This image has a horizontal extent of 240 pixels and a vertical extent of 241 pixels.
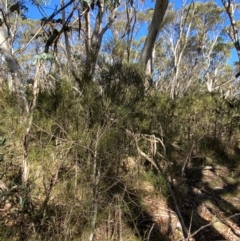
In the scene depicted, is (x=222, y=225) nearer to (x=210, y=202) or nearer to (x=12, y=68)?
(x=210, y=202)

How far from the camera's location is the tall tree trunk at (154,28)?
5.41m

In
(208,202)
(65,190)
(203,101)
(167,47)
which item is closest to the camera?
(65,190)

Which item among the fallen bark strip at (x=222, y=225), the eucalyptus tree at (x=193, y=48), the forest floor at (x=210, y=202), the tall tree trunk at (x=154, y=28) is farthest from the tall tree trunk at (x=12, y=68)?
the eucalyptus tree at (x=193, y=48)

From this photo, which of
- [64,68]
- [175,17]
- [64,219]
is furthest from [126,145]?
[175,17]

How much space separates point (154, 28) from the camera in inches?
221

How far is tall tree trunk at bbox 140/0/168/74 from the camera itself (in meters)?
5.41

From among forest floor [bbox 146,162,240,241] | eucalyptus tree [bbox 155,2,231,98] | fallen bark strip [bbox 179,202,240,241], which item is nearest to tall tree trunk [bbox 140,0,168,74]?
forest floor [bbox 146,162,240,241]

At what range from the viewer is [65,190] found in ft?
8.33

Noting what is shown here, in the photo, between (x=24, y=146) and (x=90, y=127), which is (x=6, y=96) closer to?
(x=90, y=127)

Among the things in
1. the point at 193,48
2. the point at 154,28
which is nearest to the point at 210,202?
the point at 154,28

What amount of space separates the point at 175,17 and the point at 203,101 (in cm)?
1779

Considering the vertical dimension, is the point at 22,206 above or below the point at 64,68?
below

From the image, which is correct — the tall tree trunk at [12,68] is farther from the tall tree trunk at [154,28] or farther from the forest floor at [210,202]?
the forest floor at [210,202]

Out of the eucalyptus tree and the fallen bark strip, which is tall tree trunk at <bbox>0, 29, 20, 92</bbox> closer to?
the fallen bark strip
